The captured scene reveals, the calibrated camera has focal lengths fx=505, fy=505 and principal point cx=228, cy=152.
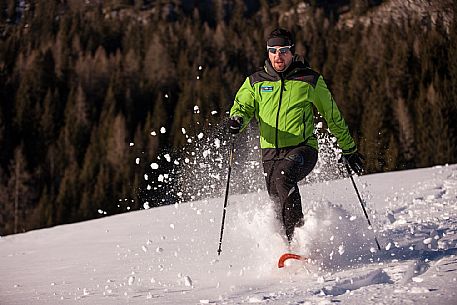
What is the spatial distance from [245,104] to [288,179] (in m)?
0.78

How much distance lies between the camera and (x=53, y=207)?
167 ft

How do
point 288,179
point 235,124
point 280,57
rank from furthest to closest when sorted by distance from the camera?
point 235,124 < point 280,57 < point 288,179

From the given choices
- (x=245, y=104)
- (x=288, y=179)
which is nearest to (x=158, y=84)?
(x=245, y=104)

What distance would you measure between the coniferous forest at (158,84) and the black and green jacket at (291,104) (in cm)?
2416

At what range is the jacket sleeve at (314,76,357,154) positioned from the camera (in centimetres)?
402

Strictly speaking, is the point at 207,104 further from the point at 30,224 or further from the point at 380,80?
the point at 30,224

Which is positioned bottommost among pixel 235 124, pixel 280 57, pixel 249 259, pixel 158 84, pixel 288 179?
pixel 158 84

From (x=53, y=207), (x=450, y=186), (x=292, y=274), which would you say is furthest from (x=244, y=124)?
(x=53, y=207)

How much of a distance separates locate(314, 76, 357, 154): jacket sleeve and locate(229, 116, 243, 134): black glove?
2.09 feet

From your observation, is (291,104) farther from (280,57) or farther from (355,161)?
(355,161)

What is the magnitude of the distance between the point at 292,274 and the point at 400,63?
58649 millimetres

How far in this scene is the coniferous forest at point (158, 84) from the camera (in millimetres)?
48844

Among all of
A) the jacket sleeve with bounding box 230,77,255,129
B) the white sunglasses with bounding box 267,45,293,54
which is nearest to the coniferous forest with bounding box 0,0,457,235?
the jacket sleeve with bounding box 230,77,255,129

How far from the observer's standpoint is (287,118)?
3.99m
